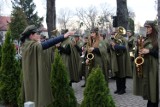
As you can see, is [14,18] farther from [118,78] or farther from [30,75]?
[30,75]

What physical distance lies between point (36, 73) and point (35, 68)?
9 cm

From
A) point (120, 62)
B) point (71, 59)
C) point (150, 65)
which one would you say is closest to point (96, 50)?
point (71, 59)

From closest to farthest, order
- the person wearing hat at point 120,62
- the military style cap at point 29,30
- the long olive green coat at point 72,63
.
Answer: the military style cap at point 29,30 < the person wearing hat at point 120,62 < the long olive green coat at point 72,63

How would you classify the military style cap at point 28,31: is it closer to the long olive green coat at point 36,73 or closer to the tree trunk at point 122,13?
the long olive green coat at point 36,73

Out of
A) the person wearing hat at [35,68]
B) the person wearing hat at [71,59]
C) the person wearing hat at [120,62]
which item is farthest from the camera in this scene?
the person wearing hat at [71,59]

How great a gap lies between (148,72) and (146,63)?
6.8 inches

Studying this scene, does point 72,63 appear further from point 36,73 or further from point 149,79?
point 36,73

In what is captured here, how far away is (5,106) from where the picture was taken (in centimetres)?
970

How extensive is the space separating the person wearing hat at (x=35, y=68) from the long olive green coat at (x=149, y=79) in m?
1.75

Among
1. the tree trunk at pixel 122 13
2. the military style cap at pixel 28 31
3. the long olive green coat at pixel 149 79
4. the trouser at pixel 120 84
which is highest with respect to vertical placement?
the tree trunk at pixel 122 13

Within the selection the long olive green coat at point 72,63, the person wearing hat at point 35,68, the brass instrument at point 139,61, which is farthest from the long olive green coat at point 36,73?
the long olive green coat at point 72,63

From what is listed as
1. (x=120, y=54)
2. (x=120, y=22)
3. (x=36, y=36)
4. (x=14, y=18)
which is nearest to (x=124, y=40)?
(x=120, y=54)

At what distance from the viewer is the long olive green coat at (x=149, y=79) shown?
6.73 meters

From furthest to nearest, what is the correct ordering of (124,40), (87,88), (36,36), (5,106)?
(124,40), (5,106), (36,36), (87,88)
